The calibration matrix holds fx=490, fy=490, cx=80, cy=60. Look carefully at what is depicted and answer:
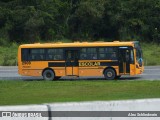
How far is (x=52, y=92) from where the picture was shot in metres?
24.3

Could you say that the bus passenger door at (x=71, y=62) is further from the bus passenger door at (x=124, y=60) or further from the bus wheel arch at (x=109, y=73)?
the bus passenger door at (x=124, y=60)

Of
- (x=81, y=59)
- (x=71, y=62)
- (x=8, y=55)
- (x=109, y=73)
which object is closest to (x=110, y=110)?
(x=109, y=73)

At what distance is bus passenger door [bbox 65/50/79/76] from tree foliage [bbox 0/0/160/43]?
34.7 meters

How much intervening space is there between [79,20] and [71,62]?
39.4 metres

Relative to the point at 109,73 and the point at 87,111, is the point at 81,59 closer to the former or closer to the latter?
the point at 109,73

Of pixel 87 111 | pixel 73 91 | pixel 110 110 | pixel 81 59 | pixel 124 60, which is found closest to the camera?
pixel 87 111

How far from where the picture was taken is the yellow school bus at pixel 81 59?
31953mm

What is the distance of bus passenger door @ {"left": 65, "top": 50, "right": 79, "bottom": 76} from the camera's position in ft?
106

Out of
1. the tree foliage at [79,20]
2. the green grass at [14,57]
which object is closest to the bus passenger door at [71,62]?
the green grass at [14,57]

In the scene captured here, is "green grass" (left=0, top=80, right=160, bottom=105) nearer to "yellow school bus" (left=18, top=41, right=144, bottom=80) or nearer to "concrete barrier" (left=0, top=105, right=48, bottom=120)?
"yellow school bus" (left=18, top=41, right=144, bottom=80)

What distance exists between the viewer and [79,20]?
71.4 m

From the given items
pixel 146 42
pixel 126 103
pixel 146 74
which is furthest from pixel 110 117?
pixel 146 42

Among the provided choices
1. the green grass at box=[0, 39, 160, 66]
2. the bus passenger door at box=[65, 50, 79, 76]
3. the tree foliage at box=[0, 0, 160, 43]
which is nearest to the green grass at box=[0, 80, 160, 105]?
the bus passenger door at box=[65, 50, 79, 76]

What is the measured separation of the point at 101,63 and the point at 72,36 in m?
39.8
